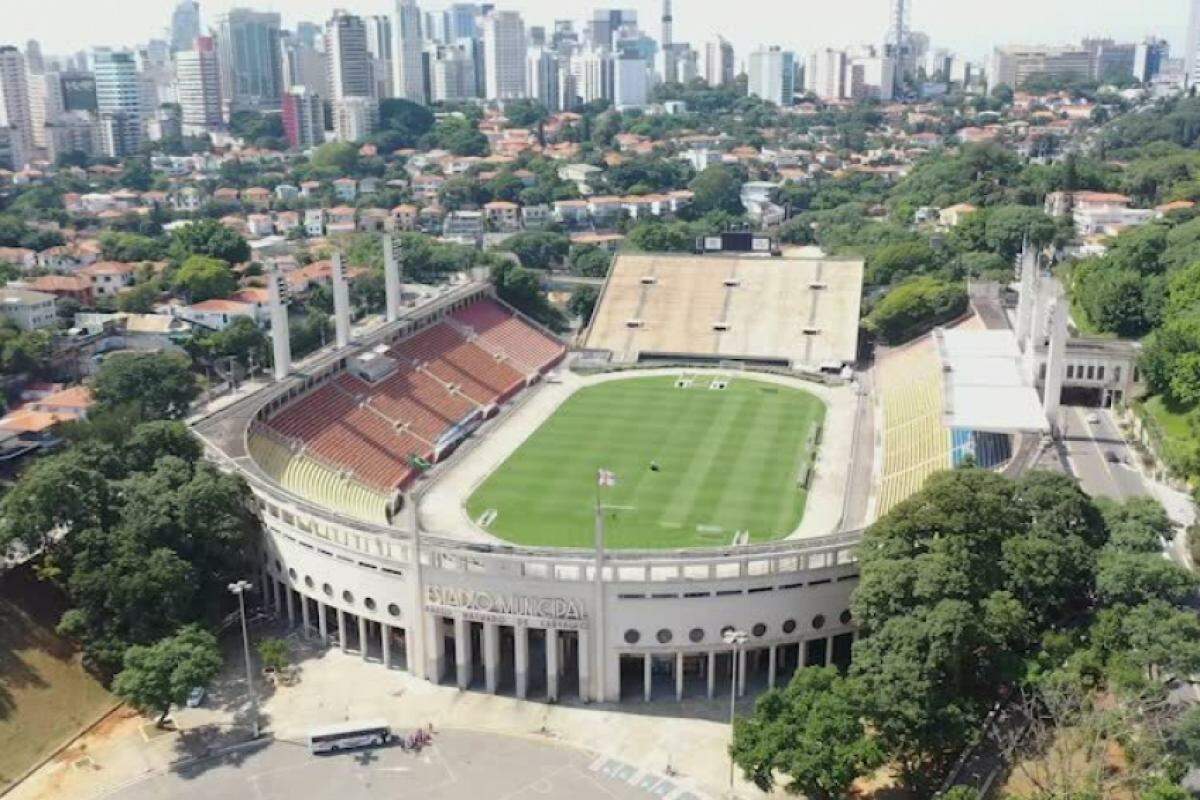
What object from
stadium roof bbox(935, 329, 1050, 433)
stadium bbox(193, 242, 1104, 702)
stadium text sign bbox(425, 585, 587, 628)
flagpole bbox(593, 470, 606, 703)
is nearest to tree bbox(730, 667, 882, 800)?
stadium bbox(193, 242, 1104, 702)

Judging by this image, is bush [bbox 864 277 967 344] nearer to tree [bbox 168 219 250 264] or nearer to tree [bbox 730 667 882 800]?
tree [bbox 730 667 882 800]

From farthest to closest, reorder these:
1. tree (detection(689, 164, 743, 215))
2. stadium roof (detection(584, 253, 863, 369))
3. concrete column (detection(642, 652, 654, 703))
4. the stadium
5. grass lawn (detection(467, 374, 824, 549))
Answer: tree (detection(689, 164, 743, 215)) → stadium roof (detection(584, 253, 863, 369)) → grass lawn (detection(467, 374, 824, 549)) → concrete column (detection(642, 652, 654, 703)) → the stadium

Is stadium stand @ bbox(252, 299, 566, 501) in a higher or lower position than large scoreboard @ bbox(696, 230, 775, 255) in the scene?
lower

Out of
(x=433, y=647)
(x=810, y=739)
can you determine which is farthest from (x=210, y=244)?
A: (x=810, y=739)

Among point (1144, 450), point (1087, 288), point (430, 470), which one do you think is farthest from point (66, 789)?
point (1087, 288)

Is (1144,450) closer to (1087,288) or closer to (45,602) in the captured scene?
(1087,288)

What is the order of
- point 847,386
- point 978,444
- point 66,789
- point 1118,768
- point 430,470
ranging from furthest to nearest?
point 847,386
point 430,470
point 978,444
point 66,789
point 1118,768
